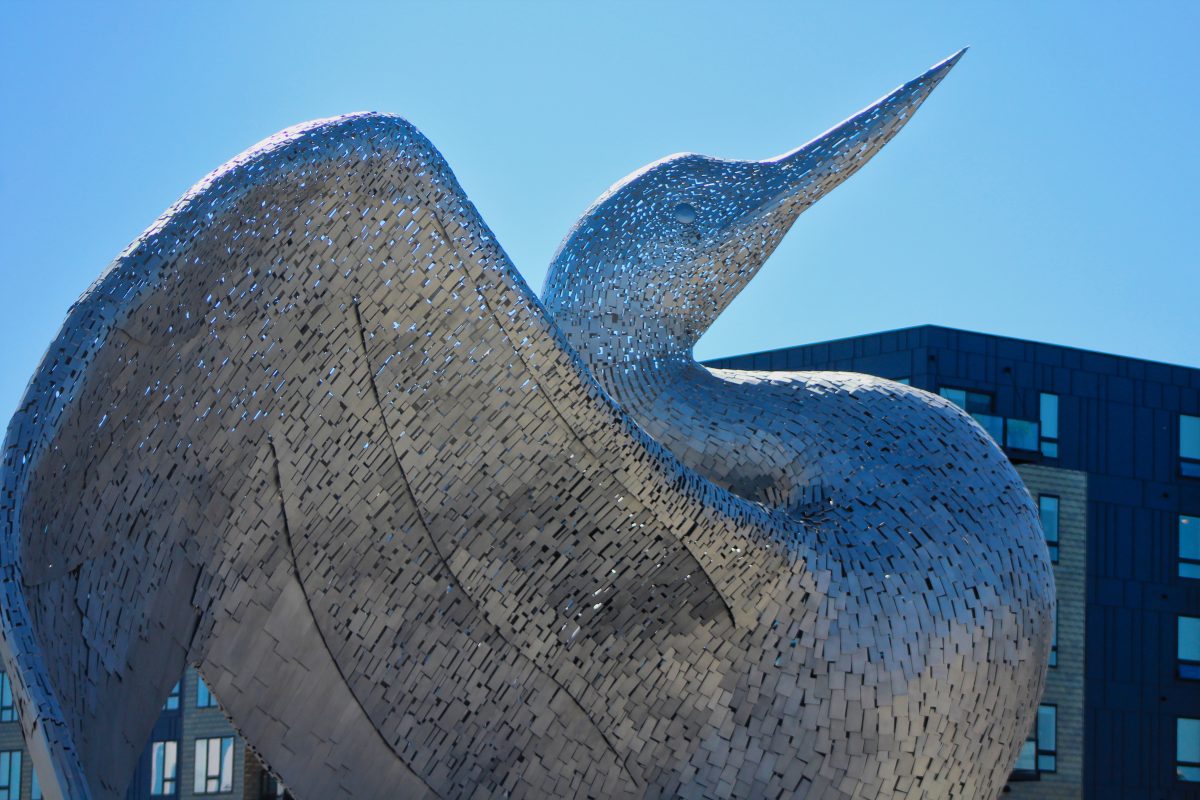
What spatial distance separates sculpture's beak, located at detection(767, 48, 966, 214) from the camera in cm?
1245

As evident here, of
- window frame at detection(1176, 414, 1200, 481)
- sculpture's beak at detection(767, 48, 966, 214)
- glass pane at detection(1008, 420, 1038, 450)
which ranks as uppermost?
window frame at detection(1176, 414, 1200, 481)

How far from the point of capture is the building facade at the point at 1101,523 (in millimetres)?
30703

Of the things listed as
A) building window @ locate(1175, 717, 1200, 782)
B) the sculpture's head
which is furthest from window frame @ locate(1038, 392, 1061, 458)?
the sculpture's head

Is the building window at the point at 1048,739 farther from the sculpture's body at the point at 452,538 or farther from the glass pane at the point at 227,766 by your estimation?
the sculpture's body at the point at 452,538

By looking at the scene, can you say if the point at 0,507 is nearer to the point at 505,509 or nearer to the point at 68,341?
the point at 68,341

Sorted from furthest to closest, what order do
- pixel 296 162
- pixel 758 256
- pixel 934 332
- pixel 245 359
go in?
pixel 934 332
pixel 758 256
pixel 245 359
pixel 296 162

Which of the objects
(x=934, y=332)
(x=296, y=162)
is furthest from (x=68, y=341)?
(x=934, y=332)

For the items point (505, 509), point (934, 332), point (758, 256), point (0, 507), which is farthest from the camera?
point (934, 332)

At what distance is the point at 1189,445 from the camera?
108 feet

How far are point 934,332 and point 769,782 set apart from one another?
69.7 feet

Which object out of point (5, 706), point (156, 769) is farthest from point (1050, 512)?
point (5, 706)

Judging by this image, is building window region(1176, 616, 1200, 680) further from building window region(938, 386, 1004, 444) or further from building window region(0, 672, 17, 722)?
building window region(0, 672, 17, 722)

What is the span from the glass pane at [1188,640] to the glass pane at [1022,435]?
436cm

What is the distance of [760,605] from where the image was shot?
394 inches
